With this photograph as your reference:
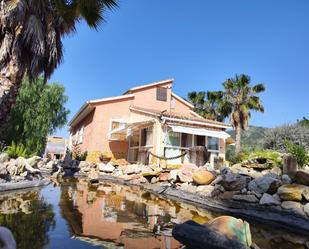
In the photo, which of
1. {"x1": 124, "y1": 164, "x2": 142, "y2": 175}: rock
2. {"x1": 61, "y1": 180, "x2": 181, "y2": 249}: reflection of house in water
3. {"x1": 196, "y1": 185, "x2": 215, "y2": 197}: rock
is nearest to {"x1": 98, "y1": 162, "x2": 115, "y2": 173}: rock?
{"x1": 124, "y1": 164, "x2": 142, "y2": 175}: rock

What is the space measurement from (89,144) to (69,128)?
18.2 meters

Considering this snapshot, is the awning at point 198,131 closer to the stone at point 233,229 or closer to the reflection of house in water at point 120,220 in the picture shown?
the reflection of house in water at point 120,220

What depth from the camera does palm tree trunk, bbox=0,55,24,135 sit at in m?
8.94

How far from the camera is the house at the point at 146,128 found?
2020 centimetres

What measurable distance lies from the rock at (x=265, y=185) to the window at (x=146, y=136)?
12175mm

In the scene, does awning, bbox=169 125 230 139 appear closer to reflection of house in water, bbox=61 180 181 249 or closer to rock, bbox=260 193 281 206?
reflection of house in water, bbox=61 180 181 249

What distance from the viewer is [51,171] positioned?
22250 mm

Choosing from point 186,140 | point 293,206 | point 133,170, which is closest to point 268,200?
point 293,206

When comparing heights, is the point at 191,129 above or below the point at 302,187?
above

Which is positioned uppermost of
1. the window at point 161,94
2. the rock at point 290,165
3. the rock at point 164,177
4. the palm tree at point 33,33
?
the window at point 161,94

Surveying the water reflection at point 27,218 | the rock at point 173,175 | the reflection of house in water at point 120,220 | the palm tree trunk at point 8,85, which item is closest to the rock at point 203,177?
the rock at point 173,175

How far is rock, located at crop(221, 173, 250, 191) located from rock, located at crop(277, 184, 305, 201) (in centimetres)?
146

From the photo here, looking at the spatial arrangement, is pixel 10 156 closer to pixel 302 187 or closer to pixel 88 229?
pixel 88 229

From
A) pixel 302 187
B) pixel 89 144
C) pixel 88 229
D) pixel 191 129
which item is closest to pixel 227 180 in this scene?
pixel 302 187
